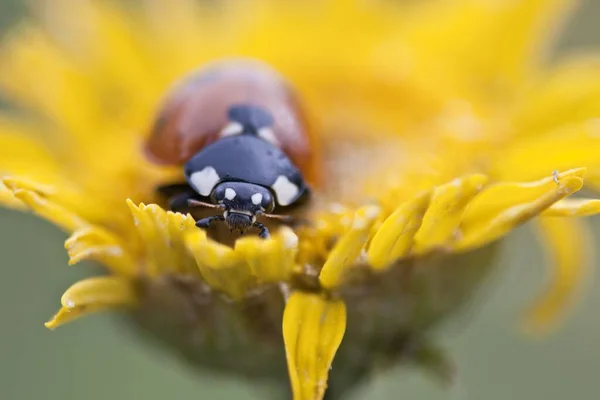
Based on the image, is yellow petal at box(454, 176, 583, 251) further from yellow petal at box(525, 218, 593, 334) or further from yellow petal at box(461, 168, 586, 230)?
yellow petal at box(525, 218, 593, 334)

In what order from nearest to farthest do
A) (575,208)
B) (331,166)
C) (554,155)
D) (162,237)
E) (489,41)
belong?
(575,208) < (162,237) < (554,155) < (331,166) < (489,41)

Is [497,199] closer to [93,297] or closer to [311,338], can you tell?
[311,338]

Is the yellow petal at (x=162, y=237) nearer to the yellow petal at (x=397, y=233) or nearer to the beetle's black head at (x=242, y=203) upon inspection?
the beetle's black head at (x=242, y=203)

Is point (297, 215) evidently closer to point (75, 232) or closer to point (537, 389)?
point (75, 232)

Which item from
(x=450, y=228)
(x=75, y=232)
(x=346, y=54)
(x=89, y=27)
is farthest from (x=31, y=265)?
(x=450, y=228)

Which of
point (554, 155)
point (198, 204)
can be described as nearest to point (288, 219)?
point (198, 204)

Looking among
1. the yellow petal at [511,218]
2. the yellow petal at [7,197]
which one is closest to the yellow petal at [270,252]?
A: the yellow petal at [511,218]
